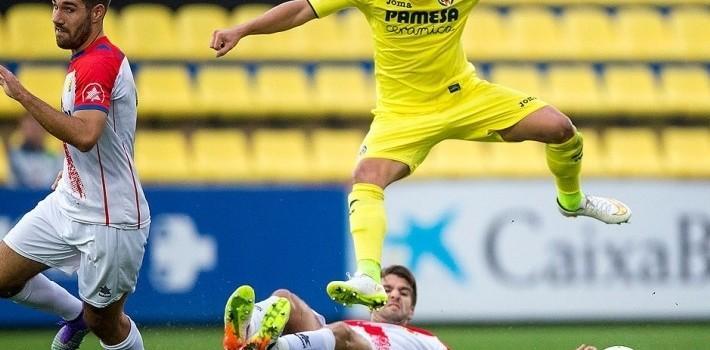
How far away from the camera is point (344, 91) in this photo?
14.4 m

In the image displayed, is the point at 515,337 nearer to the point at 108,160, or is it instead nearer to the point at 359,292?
the point at 359,292

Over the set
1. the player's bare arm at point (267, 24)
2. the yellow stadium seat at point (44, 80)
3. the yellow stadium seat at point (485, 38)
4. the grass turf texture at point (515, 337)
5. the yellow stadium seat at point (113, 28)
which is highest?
the player's bare arm at point (267, 24)

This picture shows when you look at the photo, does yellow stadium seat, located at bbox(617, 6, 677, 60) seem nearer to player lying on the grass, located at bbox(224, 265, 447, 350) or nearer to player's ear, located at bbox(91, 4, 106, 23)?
player lying on the grass, located at bbox(224, 265, 447, 350)

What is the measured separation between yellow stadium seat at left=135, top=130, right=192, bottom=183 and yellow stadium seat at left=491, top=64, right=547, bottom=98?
3.67 meters

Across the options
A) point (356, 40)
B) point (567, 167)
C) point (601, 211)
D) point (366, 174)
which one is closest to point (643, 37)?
point (356, 40)

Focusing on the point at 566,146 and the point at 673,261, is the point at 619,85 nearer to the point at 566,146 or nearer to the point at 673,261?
the point at 673,261

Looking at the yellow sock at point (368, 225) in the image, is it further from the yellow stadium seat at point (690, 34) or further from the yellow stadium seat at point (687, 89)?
the yellow stadium seat at point (690, 34)

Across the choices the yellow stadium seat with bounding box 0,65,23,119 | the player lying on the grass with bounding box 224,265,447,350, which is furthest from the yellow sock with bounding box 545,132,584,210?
the yellow stadium seat with bounding box 0,65,23,119

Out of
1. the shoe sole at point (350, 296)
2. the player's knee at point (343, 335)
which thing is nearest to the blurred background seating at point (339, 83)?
the shoe sole at point (350, 296)

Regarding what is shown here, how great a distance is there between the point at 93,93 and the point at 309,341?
5.27 feet

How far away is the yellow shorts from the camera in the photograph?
7262 mm

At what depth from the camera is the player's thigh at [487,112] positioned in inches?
291

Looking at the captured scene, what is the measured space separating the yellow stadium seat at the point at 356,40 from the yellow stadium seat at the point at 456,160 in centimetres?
170

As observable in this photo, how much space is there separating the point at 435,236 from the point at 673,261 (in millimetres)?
2216
